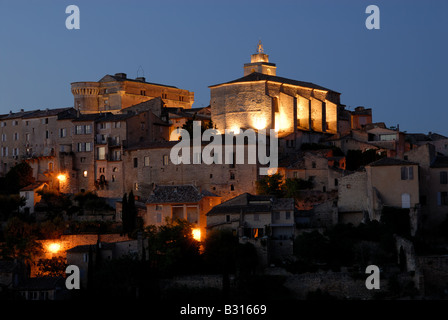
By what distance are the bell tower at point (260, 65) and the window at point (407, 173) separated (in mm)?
34036

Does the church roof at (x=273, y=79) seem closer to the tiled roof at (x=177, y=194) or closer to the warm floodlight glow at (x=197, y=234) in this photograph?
the tiled roof at (x=177, y=194)

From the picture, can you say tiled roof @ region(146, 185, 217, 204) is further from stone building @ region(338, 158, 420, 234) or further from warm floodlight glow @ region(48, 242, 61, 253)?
stone building @ region(338, 158, 420, 234)

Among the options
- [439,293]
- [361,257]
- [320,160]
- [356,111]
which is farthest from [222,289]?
[356,111]

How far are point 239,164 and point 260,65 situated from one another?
24899 mm

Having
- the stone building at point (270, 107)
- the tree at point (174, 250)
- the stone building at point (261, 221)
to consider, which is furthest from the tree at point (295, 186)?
the stone building at point (270, 107)

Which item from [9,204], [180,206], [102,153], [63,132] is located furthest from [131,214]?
[63,132]

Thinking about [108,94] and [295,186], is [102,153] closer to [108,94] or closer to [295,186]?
[108,94]

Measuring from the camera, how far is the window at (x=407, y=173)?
54.6 m

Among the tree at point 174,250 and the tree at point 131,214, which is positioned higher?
the tree at point 131,214

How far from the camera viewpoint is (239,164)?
213 feet

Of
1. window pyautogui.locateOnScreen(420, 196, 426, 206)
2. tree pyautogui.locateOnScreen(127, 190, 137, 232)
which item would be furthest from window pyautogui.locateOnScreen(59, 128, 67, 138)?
window pyautogui.locateOnScreen(420, 196, 426, 206)

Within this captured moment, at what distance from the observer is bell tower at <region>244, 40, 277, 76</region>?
3469 inches

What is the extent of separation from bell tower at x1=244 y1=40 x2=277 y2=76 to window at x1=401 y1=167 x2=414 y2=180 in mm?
34036
